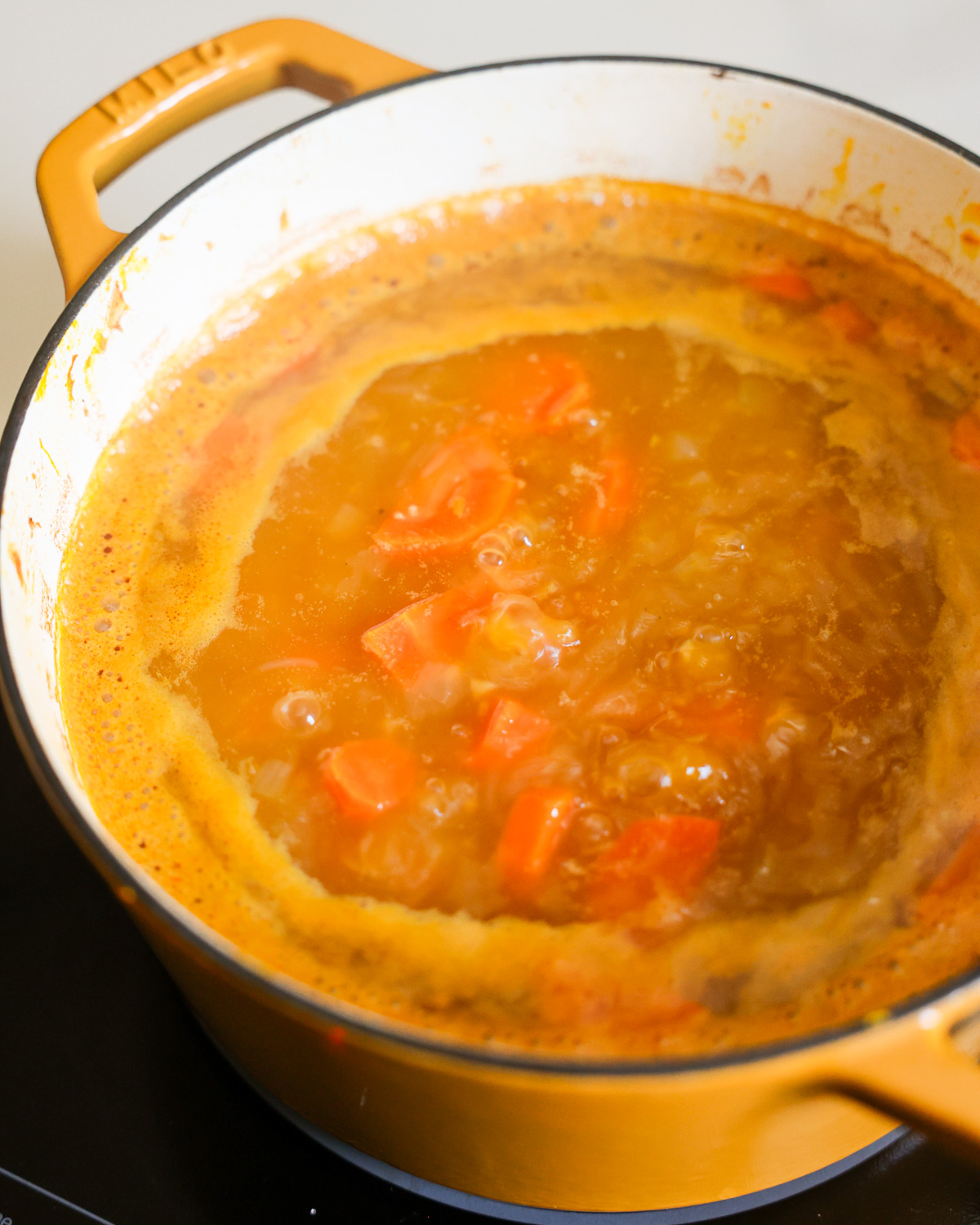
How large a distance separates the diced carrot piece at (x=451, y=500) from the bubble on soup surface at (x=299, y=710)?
14 centimetres

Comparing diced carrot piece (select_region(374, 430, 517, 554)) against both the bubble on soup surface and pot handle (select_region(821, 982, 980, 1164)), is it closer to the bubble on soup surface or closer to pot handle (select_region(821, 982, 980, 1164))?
the bubble on soup surface

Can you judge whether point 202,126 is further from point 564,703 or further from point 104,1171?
point 104,1171

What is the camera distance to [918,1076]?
0.47 metres

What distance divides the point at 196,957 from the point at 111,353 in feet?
1.87

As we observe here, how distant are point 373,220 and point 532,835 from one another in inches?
25.2

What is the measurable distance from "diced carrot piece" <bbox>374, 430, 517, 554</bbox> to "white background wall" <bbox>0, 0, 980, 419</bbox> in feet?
2.06

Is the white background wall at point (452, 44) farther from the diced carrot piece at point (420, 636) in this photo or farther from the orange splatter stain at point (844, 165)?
the diced carrot piece at point (420, 636)

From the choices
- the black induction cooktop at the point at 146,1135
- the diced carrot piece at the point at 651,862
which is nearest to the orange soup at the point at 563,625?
the diced carrot piece at the point at 651,862

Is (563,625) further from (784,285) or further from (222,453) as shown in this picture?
(784,285)

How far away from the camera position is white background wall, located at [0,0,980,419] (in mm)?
1300

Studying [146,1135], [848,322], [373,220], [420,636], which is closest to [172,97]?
[373,220]

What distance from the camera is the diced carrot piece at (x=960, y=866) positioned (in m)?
0.69

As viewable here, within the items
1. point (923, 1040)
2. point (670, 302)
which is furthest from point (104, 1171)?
point (670, 302)

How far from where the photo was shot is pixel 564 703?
2.47ft
